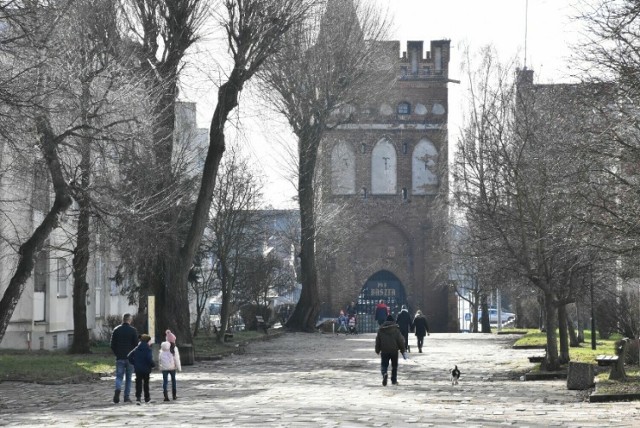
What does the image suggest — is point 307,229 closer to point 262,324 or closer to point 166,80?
point 262,324

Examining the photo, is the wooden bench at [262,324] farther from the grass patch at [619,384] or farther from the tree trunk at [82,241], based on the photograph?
the grass patch at [619,384]

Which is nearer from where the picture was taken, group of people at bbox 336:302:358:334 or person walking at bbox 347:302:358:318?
group of people at bbox 336:302:358:334

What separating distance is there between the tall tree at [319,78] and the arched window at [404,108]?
1772cm

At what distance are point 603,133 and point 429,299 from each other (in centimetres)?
5763

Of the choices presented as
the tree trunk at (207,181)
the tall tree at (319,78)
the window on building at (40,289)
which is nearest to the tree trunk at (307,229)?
the tall tree at (319,78)

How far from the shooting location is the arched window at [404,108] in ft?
241

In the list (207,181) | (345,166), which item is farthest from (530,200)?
(345,166)

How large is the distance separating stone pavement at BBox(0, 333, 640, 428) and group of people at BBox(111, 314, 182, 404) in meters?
0.37

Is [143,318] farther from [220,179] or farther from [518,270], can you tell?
[518,270]

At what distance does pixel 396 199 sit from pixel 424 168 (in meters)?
2.55

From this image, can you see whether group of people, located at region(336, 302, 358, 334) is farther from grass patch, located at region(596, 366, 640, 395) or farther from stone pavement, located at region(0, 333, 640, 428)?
grass patch, located at region(596, 366, 640, 395)

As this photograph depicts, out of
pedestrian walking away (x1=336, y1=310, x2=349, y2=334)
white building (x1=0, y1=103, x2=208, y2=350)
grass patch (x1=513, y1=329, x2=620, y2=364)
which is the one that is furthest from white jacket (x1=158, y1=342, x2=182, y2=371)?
pedestrian walking away (x1=336, y1=310, x2=349, y2=334)

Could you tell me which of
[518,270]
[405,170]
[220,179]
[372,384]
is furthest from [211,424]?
[405,170]

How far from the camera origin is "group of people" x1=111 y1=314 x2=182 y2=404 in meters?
19.6
